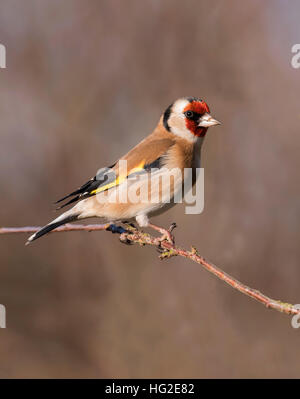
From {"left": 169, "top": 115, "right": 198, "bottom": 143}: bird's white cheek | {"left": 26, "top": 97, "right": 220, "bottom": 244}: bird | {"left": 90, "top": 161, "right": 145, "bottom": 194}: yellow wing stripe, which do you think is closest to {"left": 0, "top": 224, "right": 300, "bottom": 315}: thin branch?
{"left": 26, "top": 97, "right": 220, "bottom": 244}: bird

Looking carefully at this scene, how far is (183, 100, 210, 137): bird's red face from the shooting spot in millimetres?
3143

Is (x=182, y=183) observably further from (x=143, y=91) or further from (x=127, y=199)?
(x=143, y=91)

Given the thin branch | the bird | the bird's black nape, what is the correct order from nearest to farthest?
the thin branch → the bird → the bird's black nape

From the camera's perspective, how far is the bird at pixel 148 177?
9.78ft

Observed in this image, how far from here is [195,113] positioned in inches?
125

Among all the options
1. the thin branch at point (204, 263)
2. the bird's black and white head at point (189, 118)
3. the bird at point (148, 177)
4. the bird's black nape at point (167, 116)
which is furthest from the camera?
the bird's black nape at point (167, 116)

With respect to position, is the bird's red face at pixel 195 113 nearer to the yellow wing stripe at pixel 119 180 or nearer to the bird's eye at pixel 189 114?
the bird's eye at pixel 189 114

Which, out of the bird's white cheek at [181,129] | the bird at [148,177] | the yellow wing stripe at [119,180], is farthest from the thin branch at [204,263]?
the bird's white cheek at [181,129]

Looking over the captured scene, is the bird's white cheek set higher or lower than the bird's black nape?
lower

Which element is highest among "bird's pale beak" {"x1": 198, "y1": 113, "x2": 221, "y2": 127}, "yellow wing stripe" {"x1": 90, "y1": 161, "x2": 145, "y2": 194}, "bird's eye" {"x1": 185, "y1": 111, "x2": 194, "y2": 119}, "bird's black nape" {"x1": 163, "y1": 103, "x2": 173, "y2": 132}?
"bird's black nape" {"x1": 163, "y1": 103, "x2": 173, "y2": 132}

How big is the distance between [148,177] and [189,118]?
1.46ft

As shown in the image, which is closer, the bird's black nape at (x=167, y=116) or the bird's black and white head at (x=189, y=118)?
the bird's black and white head at (x=189, y=118)

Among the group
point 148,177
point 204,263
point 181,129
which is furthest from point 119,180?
point 204,263

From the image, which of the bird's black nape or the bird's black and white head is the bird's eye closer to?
the bird's black and white head
